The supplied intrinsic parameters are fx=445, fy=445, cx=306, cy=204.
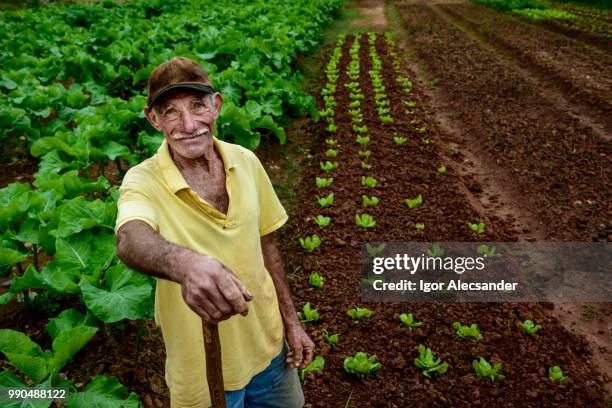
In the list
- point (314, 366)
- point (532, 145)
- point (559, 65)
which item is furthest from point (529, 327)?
point (559, 65)

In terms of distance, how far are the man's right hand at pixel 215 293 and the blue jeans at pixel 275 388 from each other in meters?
0.98

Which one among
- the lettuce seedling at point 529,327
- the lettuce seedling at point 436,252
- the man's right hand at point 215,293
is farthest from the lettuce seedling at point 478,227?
the man's right hand at point 215,293

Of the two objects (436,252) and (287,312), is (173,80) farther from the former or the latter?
(436,252)

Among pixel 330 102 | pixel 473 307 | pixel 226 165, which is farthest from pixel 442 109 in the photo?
pixel 226 165

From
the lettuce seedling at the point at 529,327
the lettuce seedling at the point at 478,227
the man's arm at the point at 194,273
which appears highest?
the man's arm at the point at 194,273

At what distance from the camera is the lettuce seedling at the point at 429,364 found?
11.0 feet

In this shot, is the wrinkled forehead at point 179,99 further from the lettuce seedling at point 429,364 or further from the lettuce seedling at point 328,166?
the lettuce seedling at point 328,166

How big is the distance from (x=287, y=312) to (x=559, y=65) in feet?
38.8

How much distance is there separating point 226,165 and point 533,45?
14.9 metres

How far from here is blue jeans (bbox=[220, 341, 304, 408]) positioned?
2.05 metres

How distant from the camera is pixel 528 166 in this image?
645 centimetres

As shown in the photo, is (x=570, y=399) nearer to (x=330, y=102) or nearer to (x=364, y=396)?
(x=364, y=396)

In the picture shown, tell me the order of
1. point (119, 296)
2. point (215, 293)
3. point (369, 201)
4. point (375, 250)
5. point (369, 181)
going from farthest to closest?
point (369, 181)
point (369, 201)
point (375, 250)
point (119, 296)
point (215, 293)

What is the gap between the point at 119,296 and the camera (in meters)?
2.39
